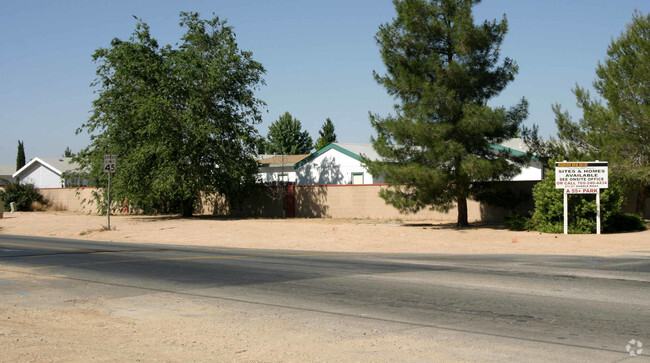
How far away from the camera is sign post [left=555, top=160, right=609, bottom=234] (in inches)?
923

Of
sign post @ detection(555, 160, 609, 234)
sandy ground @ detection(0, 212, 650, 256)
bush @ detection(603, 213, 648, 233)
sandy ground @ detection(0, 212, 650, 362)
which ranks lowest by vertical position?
sandy ground @ detection(0, 212, 650, 362)

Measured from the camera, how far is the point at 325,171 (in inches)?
1791

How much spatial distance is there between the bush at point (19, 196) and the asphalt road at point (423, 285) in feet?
117

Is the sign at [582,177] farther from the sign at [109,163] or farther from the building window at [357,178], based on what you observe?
the building window at [357,178]

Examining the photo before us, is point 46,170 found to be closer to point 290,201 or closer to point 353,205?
point 290,201

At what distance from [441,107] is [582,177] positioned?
5.86m

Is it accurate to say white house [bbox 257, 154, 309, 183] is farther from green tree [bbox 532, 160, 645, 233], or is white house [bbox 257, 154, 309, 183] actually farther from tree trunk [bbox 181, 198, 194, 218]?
green tree [bbox 532, 160, 645, 233]

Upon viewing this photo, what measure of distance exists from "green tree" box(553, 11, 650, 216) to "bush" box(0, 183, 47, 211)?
42.0 m

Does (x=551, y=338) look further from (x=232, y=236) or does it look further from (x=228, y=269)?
(x=232, y=236)

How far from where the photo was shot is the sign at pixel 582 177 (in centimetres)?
2344

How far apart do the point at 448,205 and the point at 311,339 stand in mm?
20708

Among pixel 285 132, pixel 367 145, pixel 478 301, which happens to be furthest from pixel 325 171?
pixel 285 132

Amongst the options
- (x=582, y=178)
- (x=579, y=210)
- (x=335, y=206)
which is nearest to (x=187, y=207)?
(x=335, y=206)

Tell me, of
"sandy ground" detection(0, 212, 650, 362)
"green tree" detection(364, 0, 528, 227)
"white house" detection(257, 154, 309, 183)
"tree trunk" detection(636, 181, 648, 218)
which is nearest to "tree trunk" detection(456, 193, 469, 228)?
"green tree" detection(364, 0, 528, 227)
